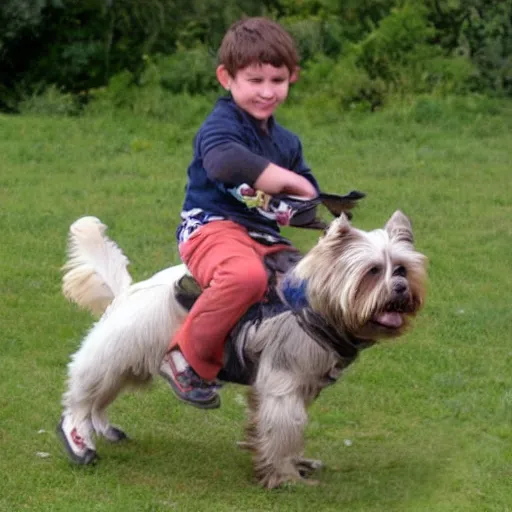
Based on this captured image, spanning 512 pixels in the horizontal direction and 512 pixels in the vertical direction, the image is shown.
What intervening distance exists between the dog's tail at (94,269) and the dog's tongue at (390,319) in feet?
4.69

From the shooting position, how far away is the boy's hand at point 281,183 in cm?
559

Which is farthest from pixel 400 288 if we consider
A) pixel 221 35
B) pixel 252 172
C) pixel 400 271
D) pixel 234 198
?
pixel 221 35

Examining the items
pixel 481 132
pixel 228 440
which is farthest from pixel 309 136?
pixel 228 440

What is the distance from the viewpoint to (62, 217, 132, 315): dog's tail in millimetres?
6508

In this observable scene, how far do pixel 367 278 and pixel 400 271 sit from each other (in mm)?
140

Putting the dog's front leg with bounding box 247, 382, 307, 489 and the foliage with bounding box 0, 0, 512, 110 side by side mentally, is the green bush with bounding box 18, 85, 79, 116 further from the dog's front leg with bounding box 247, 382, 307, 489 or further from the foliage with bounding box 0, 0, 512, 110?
the dog's front leg with bounding box 247, 382, 307, 489

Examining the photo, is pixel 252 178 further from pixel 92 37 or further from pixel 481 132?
pixel 92 37

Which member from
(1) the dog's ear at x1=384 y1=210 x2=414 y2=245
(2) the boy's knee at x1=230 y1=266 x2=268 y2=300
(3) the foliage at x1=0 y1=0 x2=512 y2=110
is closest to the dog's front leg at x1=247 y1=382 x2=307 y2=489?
(2) the boy's knee at x1=230 y1=266 x2=268 y2=300

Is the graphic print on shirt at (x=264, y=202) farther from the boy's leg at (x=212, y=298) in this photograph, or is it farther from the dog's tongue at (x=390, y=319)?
the dog's tongue at (x=390, y=319)

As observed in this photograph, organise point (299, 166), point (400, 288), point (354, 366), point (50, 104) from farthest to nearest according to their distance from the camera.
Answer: point (50, 104), point (354, 366), point (299, 166), point (400, 288)

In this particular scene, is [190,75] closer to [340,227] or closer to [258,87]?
[258,87]

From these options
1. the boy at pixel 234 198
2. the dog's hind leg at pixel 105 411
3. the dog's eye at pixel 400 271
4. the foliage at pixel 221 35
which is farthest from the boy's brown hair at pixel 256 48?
the foliage at pixel 221 35

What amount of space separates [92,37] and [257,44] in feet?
37.5

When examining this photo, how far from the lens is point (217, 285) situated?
574cm
